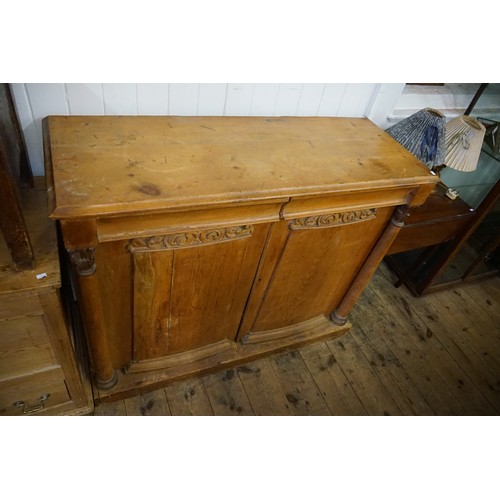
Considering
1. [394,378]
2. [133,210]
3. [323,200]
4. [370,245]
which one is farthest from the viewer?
[394,378]

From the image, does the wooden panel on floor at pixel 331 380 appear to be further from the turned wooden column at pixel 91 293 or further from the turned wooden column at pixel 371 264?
the turned wooden column at pixel 91 293

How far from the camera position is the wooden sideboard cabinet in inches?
37.8

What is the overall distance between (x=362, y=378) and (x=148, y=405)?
41.2 inches

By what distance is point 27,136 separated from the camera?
1.16 m

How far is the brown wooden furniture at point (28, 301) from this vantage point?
894mm

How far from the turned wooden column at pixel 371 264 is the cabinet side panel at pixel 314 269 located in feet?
0.08

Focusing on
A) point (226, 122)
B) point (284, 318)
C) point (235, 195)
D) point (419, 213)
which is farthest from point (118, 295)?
point (419, 213)

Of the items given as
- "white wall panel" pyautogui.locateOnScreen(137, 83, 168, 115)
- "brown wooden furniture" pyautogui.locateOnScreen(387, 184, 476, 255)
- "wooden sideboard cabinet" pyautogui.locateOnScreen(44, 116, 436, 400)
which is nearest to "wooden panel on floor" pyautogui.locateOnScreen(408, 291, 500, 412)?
"brown wooden furniture" pyautogui.locateOnScreen(387, 184, 476, 255)

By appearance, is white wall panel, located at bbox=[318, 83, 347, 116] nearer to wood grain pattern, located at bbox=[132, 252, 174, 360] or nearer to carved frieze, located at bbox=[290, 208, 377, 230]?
carved frieze, located at bbox=[290, 208, 377, 230]

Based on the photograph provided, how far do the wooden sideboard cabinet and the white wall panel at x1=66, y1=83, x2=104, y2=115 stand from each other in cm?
6

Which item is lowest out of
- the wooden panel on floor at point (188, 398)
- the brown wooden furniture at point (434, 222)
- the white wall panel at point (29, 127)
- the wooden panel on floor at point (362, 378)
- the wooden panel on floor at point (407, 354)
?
the wooden panel on floor at point (188, 398)

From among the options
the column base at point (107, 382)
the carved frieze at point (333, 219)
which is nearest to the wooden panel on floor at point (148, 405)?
the column base at point (107, 382)

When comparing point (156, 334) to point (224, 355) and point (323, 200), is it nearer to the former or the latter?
point (224, 355)
